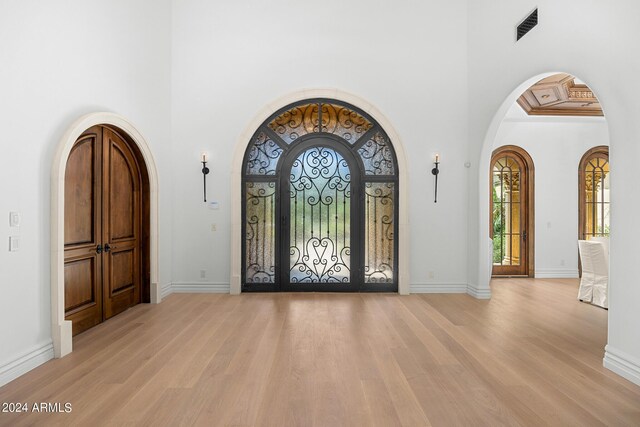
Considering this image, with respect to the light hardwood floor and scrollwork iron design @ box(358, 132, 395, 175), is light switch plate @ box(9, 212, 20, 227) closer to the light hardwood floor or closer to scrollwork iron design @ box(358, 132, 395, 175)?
the light hardwood floor

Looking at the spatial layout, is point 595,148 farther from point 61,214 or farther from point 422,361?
point 61,214

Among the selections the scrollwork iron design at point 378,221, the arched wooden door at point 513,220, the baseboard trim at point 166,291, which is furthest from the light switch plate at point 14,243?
the arched wooden door at point 513,220

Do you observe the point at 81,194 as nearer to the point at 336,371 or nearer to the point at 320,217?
the point at 336,371

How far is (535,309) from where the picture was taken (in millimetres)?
5488

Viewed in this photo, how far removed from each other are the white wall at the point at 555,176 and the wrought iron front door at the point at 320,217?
370 centimetres

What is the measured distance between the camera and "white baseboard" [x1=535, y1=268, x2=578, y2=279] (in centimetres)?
808

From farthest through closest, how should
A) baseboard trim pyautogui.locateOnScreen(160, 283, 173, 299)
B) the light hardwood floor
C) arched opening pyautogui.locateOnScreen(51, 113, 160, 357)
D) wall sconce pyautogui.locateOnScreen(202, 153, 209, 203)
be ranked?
wall sconce pyautogui.locateOnScreen(202, 153, 209, 203) → baseboard trim pyautogui.locateOnScreen(160, 283, 173, 299) → arched opening pyautogui.locateOnScreen(51, 113, 160, 357) → the light hardwood floor

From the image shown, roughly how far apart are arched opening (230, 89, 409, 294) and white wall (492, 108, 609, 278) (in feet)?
9.64

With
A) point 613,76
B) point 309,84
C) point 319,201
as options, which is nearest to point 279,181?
point 319,201

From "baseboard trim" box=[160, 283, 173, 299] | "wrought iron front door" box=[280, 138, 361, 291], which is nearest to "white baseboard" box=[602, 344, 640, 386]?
"wrought iron front door" box=[280, 138, 361, 291]

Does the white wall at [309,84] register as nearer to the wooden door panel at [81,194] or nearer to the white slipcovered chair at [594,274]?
the white slipcovered chair at [594,274]

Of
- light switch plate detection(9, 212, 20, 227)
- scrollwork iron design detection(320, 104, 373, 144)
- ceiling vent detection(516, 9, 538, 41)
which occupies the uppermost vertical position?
ceiling vent detection(516, 9, 538, 41)

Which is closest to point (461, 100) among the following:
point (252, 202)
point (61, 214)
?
point (252, 202)

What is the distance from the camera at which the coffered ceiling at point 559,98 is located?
19.5 feet
